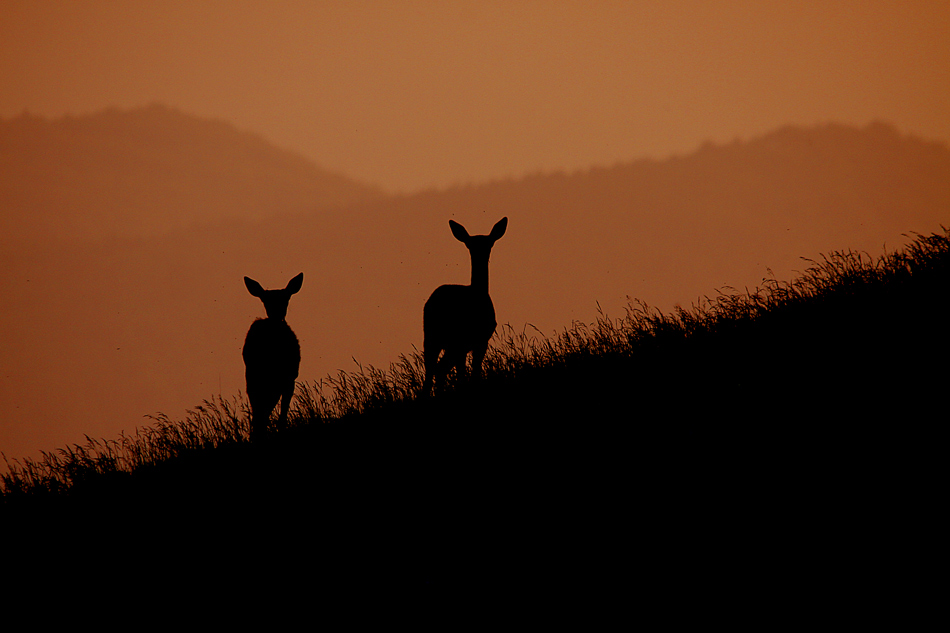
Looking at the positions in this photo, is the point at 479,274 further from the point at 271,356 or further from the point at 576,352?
the point at 271,356

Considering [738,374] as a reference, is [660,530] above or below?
below

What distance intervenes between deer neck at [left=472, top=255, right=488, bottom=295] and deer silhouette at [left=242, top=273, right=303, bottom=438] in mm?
2358

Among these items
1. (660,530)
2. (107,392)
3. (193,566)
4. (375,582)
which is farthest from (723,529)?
(107,392)

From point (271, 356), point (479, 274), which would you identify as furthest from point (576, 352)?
point (271, 356)

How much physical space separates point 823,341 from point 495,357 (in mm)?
3684

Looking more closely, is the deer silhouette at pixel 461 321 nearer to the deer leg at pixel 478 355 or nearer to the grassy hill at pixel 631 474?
the deer leg at pixel 478 355

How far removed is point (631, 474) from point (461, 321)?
4.50 m

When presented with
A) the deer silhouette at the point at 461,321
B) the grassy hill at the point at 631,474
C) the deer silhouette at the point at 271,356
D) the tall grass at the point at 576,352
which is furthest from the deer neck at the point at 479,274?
the deer silhouette at the point at 271,356

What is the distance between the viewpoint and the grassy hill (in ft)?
13.5

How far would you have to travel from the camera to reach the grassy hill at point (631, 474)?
13.5ft

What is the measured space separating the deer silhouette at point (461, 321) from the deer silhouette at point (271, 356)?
193cm

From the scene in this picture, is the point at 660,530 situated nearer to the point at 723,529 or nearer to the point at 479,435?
the point at 723,529

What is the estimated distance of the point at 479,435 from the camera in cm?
621

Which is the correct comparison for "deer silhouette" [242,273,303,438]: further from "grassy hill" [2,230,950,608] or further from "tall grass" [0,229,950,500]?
"grassy hill" [2,230,950,608]
